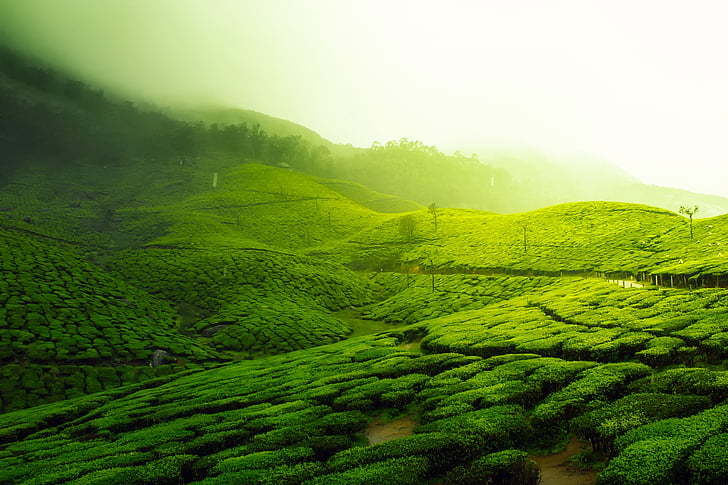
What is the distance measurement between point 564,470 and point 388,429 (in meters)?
9.28

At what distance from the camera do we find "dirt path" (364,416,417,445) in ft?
67.7

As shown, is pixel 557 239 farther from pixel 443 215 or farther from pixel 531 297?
pixel 443 215

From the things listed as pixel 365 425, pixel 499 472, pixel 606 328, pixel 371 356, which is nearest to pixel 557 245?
pixel 606 328

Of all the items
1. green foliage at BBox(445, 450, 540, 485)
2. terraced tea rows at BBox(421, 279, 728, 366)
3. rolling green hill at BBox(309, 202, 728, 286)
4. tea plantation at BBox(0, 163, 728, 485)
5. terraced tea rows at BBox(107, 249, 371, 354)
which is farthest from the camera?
rolling green hill at BBox(309, 202, 728, 286)

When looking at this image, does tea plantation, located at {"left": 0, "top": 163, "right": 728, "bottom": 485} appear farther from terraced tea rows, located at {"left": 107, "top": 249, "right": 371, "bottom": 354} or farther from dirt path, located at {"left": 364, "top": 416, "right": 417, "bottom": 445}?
terraced tea rows, located at {"left": 107, "top": 249, "right": 371, "bottom": 354}

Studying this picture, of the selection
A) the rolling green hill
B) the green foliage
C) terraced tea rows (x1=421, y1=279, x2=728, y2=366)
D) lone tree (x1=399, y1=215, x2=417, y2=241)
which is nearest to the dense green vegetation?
the green foliage

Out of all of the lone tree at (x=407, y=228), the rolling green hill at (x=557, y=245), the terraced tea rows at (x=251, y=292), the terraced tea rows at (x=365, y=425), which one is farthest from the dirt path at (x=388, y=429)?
the lone tree at (x=407, y=228)

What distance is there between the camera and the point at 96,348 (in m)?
41.5

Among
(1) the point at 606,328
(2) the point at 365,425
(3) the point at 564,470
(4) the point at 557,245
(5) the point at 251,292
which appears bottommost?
(5) the point at 251,292

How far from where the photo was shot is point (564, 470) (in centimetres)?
1537

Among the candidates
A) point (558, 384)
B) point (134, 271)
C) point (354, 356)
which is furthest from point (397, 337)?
point (134, 271)

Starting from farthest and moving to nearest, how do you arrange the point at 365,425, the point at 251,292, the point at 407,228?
the point at 407,228, the point at 251,292, the point at 365,425

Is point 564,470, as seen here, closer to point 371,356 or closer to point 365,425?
point 365,425

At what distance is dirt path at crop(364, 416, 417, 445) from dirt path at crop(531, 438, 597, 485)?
22.0 ft
